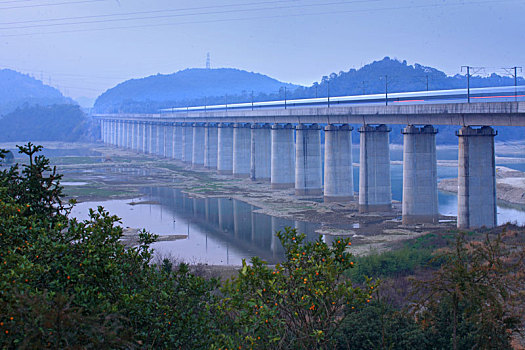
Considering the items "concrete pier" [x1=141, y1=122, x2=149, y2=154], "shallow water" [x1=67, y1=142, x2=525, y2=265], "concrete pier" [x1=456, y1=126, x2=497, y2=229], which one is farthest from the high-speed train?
"concrete pier" [x1=141, y1=122, x2=149, y2=154]

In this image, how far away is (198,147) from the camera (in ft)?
337

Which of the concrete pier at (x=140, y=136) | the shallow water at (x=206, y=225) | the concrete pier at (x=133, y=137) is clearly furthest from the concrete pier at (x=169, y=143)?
the shallow water at (x=206, y=225)

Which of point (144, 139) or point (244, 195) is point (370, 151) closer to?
point (244, 195)

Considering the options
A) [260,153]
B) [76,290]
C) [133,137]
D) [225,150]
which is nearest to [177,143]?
[225,150]

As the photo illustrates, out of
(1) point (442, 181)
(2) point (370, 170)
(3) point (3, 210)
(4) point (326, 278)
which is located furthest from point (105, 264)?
(1) point (442, 181)

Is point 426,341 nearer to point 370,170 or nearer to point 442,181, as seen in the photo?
point 370,170

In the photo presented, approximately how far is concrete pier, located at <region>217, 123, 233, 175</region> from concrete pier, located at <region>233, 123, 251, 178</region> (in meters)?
4.41

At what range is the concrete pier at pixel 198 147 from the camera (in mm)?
100963

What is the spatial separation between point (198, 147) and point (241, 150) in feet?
74.7

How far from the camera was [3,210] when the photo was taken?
10.4 m

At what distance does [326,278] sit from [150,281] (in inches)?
127

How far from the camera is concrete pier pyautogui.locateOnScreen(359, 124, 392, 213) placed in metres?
49.0

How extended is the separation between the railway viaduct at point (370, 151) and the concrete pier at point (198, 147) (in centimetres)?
79

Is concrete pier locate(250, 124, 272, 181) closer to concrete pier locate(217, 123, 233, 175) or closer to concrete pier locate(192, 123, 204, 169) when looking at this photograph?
concrete pier locate(217, 123, 233, 175)
